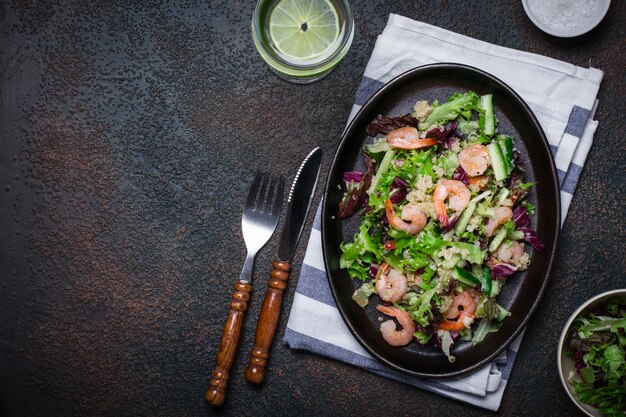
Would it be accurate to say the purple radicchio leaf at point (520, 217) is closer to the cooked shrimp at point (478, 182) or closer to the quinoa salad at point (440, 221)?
the quinoa salad at point (440, 221)

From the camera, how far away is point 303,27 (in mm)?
2152

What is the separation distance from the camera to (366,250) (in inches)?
82.7

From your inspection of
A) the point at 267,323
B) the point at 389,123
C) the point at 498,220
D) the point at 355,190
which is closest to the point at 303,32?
the point at 389,123

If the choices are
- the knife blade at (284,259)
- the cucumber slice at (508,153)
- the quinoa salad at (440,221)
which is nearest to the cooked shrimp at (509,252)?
the quinoa salad at (440,221)

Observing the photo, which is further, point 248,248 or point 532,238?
point 248,248

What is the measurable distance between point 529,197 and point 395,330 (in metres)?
0.71

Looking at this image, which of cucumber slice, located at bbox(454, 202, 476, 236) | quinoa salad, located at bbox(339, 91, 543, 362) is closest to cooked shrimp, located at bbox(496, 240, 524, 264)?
quinoa salad, located at bbox(339, 91, 543, 362)

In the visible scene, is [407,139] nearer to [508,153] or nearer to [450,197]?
[450,197]

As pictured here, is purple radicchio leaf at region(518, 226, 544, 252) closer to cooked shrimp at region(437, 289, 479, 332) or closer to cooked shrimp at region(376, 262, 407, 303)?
cooked shrimp at region(437, 289, 479, 332)

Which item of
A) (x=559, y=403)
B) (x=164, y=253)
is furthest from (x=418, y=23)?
(x=559, y=403)

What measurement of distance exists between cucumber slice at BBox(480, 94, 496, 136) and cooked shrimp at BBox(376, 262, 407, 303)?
0.61 m

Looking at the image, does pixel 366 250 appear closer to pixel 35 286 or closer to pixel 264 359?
pixel 264 359

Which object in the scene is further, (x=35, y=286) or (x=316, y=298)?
(x=35, y=286)

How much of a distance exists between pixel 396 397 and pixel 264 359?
1.77 feet
